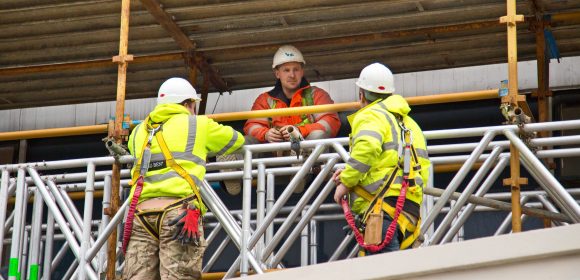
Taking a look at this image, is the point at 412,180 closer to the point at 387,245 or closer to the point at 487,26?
the point at 387,245

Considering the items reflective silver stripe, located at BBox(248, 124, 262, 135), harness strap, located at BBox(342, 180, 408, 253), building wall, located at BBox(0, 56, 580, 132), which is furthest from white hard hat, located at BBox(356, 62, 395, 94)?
building wall, located at BBox(0, 56, 580, 132)

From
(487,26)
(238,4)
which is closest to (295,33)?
(238,4)

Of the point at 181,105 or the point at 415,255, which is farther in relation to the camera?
the point at 181,105

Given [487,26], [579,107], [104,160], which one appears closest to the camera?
[104,160]

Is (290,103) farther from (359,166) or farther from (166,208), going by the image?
(359,166)

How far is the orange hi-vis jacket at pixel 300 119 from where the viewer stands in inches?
469

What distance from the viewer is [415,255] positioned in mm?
7844

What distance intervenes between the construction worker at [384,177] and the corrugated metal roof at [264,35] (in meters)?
2.96

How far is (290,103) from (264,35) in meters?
0.99

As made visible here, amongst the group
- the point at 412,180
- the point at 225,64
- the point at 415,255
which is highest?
the point at 225,64

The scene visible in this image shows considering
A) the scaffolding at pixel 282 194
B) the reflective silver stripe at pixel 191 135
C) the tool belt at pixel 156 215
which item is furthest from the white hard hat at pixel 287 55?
the tool belt at pixel 156 215

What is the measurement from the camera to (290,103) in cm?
1236

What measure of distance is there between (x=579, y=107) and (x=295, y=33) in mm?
3352

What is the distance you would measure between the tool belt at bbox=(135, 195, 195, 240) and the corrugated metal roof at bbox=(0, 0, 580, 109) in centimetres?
326
